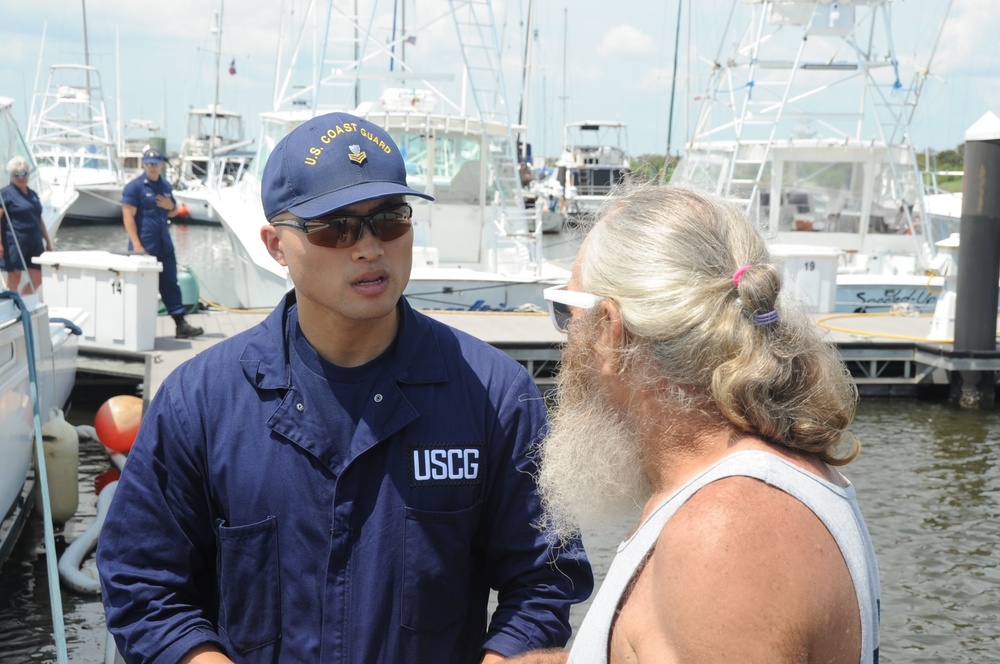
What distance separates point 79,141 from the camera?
43.8 metres

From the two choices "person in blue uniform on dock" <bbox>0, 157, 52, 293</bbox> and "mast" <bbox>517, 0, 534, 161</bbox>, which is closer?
"person in blue uniform on dock" <bbox>0, 157, 52, 293</bbox>

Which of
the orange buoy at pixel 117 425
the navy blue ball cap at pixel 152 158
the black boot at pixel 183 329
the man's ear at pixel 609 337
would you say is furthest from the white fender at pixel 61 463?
the man's ear at pixel 609 337

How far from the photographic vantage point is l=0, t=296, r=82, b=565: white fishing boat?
18.7ft

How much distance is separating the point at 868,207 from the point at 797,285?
15749 mm

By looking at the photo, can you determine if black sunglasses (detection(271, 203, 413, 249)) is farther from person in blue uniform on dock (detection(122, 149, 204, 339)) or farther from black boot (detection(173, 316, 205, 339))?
black boot (detection(173, 316, 205, 339))

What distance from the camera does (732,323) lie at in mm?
1488

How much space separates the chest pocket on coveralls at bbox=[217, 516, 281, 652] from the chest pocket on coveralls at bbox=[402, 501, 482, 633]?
0.25 meters

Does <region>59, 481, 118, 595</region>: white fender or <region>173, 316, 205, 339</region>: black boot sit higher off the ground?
<region>173, 316, 205, 339</region>: black boot

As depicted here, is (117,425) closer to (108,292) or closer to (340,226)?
(108,292)

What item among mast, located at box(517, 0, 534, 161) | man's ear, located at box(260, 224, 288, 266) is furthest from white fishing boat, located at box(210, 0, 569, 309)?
mast, located at box(517, 0, 534, 161)

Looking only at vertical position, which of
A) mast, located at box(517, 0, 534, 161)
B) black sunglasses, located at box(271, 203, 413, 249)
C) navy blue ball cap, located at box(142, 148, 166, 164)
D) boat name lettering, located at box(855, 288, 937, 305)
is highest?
mast, located at box(517, 0, 534, 161)

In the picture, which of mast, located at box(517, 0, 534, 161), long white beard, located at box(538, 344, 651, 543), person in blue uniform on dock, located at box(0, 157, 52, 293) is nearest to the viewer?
long white beard, located at box(538, 344, 651, 543)

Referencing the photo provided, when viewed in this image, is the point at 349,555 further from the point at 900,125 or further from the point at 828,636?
the point at 900,125

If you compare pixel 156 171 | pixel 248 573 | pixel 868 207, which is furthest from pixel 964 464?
pixel 248 573
